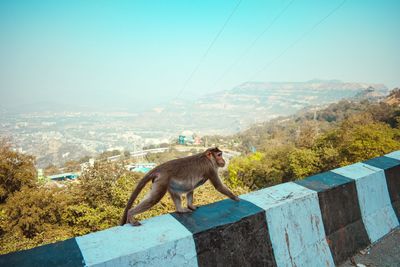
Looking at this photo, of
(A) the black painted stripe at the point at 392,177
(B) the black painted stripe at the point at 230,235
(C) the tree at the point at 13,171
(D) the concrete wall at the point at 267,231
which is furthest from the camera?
(C) the tree at the point at 13,171

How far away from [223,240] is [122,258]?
2.20 ft

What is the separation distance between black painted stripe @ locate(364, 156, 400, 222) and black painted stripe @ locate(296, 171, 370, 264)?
697mm

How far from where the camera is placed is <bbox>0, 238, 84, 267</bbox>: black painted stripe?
1325 mm

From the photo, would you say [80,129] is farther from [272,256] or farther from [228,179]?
[272,256]

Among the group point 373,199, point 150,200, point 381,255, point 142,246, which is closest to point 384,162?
point 373,199

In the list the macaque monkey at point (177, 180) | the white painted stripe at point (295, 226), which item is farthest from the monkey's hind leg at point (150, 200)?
the white painted stripe at point (295, 226)

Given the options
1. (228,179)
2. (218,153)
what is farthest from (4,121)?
(218,153)

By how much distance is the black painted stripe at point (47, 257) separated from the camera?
1325 millimetres

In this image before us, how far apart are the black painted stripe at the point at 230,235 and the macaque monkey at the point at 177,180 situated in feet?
0.90

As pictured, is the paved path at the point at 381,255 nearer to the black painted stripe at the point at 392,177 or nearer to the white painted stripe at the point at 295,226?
Result: the white painted stripe at the point at 295,226

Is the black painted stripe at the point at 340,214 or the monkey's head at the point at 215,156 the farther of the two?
the monkey's head at the point at 215,156

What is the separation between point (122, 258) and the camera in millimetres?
1411

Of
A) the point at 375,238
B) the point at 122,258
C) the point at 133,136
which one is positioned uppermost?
the point at 122,258

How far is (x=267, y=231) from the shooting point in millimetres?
2045
